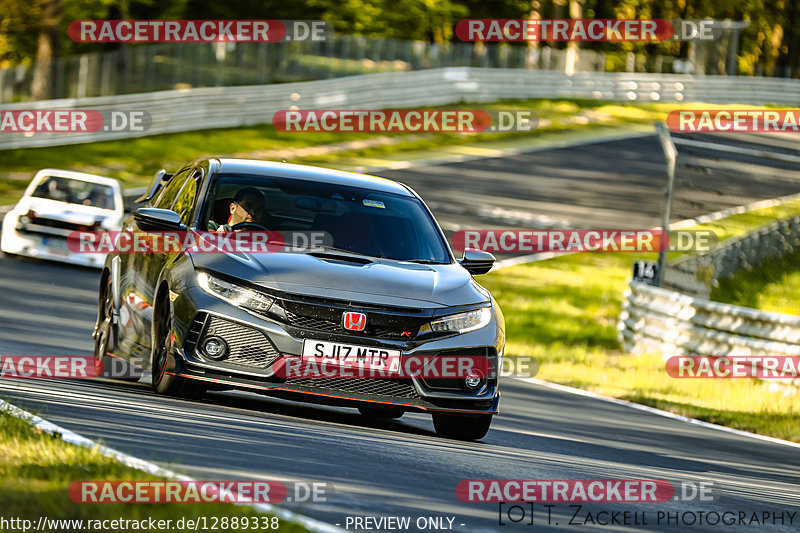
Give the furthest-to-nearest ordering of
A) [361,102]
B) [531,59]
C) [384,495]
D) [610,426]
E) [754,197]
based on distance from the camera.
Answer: [531,59], [361,102], [754,197], [610,426], [384,495]

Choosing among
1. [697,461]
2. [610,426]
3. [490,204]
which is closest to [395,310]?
[697,461]

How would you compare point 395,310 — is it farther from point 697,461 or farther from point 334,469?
point 697,461

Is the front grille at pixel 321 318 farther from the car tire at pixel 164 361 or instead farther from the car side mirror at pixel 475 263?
the car side mirror at pixel 475 263

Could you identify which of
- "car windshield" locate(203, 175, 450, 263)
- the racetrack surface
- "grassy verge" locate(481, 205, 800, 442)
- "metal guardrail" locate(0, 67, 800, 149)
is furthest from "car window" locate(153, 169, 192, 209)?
"metal guardrail" locate(0, 67, 800, 149)

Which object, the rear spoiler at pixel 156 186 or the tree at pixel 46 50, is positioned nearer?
the rear spoiler at pixel 156 186

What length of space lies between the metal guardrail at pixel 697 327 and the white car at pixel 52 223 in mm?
7972

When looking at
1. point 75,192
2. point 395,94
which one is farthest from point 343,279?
point 395,94

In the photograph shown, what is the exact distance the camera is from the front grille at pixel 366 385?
809cm

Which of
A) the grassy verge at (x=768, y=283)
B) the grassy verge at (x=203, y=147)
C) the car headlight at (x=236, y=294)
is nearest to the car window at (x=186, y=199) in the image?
the car headlight at (x=236, y=294)

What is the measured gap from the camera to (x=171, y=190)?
1052cm

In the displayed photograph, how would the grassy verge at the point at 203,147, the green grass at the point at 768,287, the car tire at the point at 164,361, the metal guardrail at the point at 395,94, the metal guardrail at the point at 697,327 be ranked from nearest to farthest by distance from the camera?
1. the car tire at the point at 164,361
2. the metal guardrail at the point at 697,327
3. the green grass at the point at 768,287
4. the grassy verge at the point at 203,147
5. the metal guardrail at the point at 395,94

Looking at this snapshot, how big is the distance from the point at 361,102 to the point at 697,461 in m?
32.4

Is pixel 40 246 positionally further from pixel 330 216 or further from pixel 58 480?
pixel 58 480

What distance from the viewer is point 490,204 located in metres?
31.9
